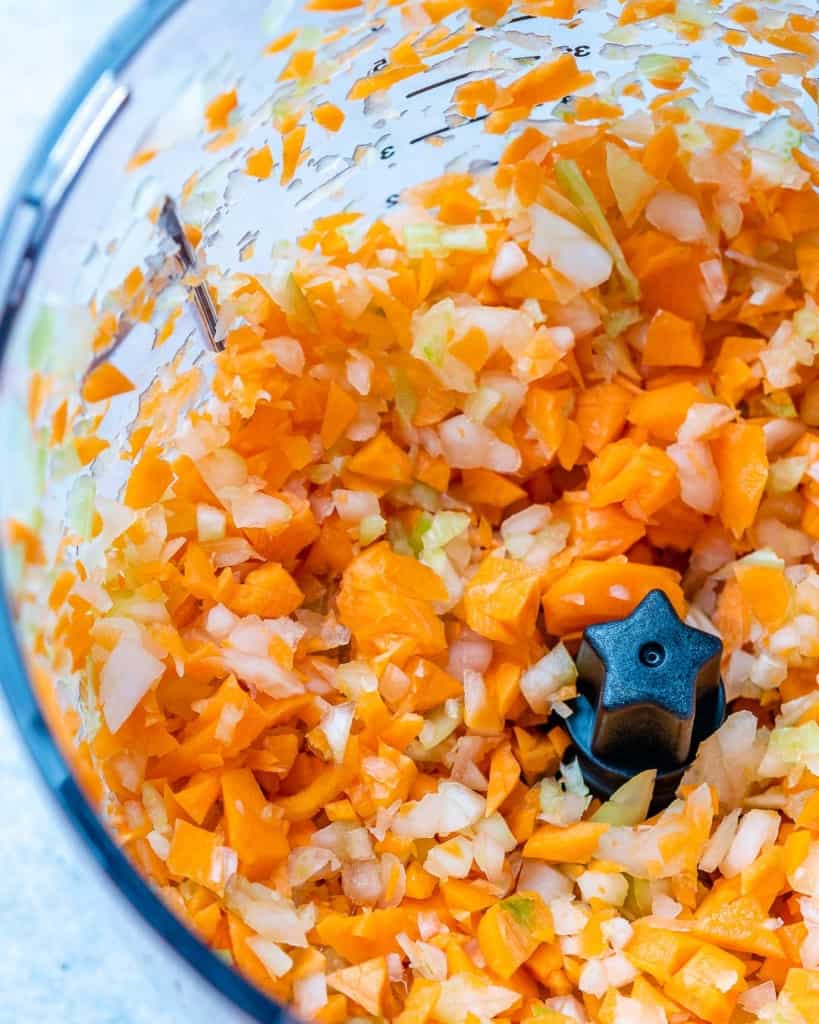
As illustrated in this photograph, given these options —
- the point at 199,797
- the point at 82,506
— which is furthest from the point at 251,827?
the point at 82,506

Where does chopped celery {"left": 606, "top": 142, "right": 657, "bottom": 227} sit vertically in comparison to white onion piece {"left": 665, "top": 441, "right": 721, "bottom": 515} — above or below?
above

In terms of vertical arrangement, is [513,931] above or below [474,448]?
below

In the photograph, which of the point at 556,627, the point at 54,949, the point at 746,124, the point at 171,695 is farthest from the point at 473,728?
the point at 746,124

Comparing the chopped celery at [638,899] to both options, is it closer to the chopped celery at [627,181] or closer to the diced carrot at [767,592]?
the diced carrot at [767,592]

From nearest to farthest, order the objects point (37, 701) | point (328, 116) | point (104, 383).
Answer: point (37, 701) < point (104, 383) < point (328, 116)

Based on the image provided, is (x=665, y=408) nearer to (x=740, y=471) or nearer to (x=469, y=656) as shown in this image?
(x=740, y=471)

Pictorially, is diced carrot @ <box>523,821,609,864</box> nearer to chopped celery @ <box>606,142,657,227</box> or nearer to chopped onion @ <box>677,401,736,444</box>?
chopped onion @ <box>677,401,736,444</box>

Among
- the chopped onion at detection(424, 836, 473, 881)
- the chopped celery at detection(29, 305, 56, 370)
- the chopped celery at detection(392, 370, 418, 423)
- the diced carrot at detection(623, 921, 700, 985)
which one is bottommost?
the diced carrot at detection(623, 921, 700, 985)

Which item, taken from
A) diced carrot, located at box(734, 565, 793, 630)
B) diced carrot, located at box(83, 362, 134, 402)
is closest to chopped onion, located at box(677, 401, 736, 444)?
diced carrot, located at box(734, 565, 793, 630)
